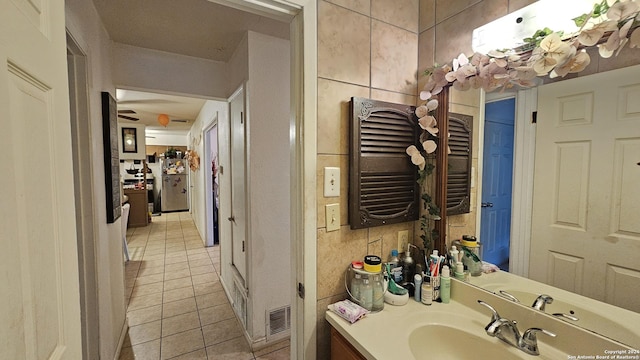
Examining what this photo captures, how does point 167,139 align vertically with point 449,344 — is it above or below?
above

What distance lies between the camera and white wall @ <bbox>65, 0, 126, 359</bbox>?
143 centimetres

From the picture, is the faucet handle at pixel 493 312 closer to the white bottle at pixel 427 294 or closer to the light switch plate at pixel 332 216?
the white bottle at pixel 427 294

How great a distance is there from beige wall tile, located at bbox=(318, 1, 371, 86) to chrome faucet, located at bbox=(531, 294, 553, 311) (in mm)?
1050

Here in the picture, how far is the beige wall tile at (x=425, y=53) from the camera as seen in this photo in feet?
4.02

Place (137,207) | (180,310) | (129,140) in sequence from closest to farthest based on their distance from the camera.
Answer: (180,310), (129,140), (137,207)

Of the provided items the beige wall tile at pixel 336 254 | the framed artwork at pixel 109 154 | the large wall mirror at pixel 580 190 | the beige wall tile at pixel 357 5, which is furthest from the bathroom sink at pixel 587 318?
the framed artwork at pixel 109 154

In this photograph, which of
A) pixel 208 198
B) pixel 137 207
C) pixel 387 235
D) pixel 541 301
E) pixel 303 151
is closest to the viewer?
pixel 541 301

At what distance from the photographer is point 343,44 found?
3.60ft

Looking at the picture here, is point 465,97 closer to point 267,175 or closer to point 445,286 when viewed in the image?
point 445,286

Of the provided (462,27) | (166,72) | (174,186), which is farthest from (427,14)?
(174,186)

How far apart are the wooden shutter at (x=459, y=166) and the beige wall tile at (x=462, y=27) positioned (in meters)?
0.28

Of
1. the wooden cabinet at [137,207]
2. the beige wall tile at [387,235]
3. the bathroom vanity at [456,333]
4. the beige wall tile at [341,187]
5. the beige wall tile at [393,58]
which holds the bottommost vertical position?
the wooden cabinet at [137,207]

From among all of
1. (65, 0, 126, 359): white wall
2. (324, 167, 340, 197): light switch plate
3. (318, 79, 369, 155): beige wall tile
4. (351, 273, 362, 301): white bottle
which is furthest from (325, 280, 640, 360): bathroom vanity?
(65, 0, 126, 359): white wall

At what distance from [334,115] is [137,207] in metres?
6.42
